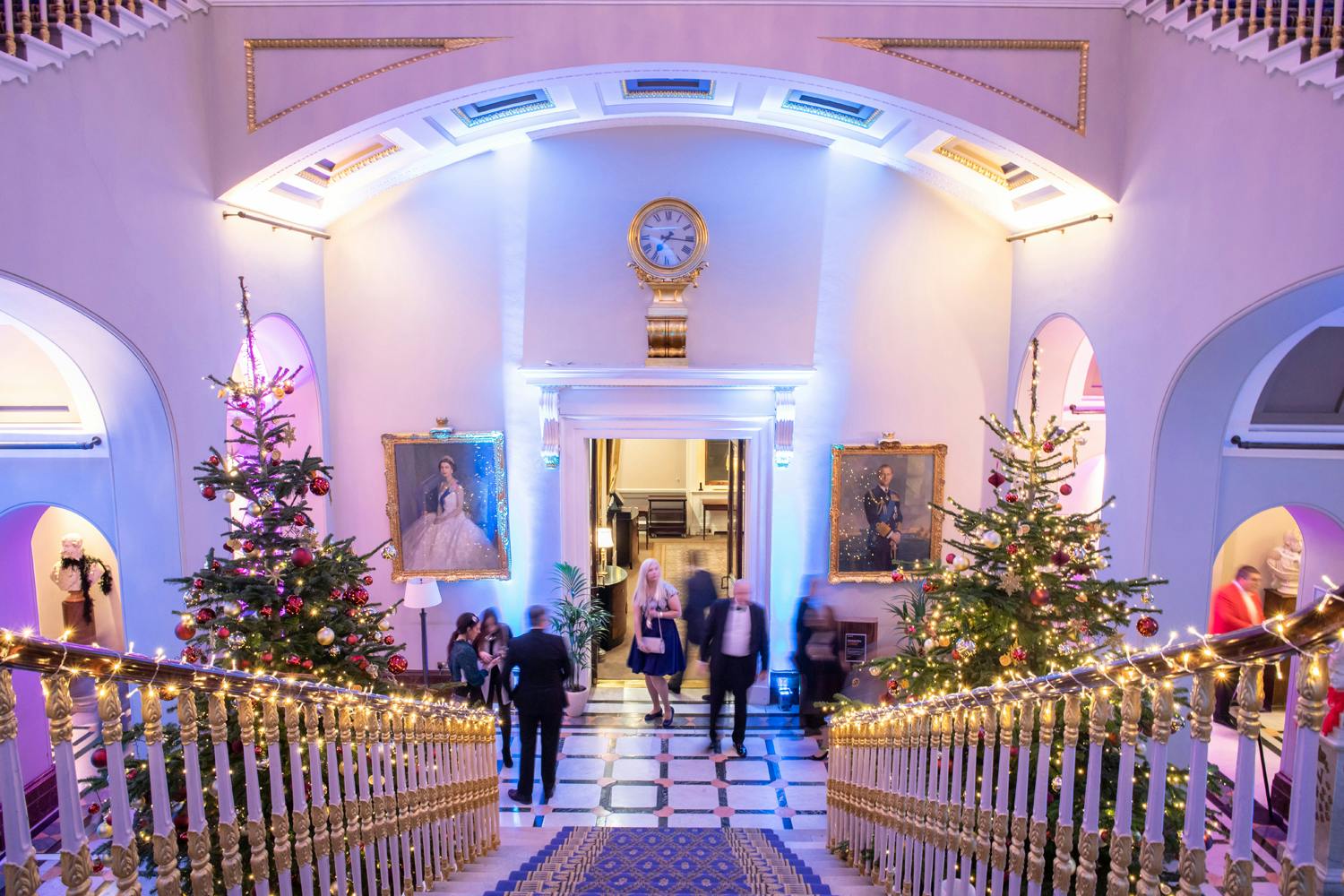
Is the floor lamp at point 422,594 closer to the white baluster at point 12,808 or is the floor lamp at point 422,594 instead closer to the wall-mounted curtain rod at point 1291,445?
the white baluster at point 12,808

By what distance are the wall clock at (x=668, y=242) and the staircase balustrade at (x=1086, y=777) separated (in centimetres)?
494

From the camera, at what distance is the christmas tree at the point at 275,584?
155 inches

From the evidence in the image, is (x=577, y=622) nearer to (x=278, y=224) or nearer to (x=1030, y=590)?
(x=278, y=224)

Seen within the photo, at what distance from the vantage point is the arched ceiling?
20.6ft

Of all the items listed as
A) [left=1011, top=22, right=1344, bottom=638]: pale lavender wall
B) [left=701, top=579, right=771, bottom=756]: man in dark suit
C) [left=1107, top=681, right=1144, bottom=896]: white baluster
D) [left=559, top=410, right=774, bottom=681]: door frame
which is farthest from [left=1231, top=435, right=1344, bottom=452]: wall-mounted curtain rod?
[left=1107, top=681, right=1144, bottom=896]: white baluster

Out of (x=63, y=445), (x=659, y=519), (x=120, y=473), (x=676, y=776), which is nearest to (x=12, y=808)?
(x=120, y=473)

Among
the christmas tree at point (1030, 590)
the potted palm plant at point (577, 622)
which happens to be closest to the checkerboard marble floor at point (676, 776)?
the potted palm plant at point (577, 622)


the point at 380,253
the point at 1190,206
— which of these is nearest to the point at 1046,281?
the point at 1190,206

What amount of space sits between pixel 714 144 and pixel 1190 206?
414 centimetres

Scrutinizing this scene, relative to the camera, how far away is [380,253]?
820cm

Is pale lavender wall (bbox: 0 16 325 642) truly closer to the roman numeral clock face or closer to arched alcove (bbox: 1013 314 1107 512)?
the roman numeral clock face

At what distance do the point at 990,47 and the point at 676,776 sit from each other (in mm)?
6167

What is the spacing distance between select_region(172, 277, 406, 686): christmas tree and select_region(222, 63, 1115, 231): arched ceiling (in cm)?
314

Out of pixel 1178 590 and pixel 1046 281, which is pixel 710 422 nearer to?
pixel 1046 281
